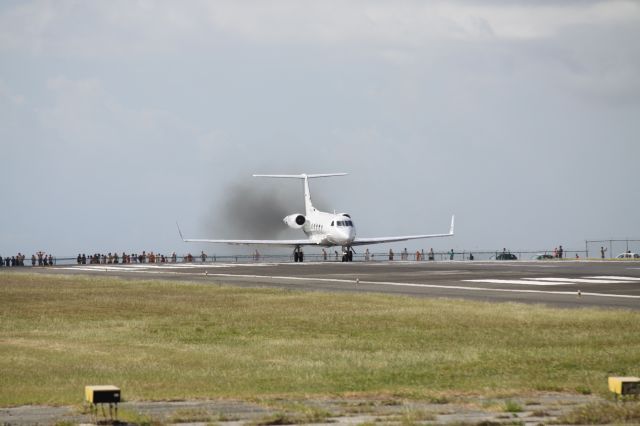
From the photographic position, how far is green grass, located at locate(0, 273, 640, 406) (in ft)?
61.4

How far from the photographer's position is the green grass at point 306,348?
18.7m

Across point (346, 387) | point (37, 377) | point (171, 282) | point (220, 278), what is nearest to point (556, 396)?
Result: point (346, 387)

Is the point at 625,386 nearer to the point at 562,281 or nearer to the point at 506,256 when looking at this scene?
the point at 562,281

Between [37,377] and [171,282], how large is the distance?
34.0m

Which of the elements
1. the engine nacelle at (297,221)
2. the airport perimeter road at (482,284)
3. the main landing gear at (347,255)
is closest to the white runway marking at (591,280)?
the airport perimeter road at (482,284)

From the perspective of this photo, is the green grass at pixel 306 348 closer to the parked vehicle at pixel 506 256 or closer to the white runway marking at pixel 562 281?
the white runway marking at pixel 562 281

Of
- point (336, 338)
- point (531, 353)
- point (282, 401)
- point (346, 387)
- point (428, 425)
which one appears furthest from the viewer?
point (336, 338)

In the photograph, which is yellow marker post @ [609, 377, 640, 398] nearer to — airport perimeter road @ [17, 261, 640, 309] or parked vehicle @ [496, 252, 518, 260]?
airport perimeter road @ [17, 261, 640, 309]

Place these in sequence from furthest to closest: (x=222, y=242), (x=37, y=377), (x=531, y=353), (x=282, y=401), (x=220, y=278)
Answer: (x=222, y=242)
(x=220, y=278)
(x=531, y=353)
(x=37, y=377)
(x=282, y=401)

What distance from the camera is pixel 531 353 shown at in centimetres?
2286

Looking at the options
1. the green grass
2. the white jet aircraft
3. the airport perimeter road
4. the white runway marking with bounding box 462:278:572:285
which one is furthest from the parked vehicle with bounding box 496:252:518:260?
the green grass

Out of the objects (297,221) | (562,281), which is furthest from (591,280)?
(297,221)

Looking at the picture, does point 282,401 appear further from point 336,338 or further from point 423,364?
point 336,338

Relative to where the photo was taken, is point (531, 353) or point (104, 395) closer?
point (104, 395)
